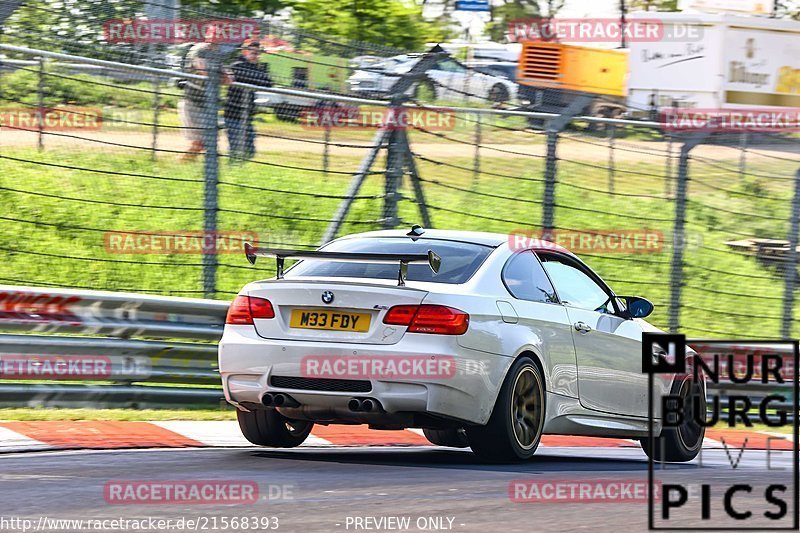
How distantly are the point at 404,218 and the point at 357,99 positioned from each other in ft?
4.18

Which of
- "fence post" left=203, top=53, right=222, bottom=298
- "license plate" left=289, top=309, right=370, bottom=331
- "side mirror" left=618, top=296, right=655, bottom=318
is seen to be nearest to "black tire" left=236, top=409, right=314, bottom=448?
"license plate" left=289, top=309, right=370, bottom=331

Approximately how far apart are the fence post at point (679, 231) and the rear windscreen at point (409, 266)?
4993 mm

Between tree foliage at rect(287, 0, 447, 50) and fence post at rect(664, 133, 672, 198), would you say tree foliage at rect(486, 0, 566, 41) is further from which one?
fence post at rect(664, 133, 672, 198)

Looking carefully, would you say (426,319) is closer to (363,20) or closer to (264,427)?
(264,427)

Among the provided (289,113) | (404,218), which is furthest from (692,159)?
(289,113)

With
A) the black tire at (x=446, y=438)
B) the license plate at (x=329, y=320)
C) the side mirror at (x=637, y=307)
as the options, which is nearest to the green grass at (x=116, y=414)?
the black tire at (x=446, y=438)

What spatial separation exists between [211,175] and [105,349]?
76.4 inches

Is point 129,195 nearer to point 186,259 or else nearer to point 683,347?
point 186,259

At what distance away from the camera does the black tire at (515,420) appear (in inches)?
317

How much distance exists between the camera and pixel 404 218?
13.0 m

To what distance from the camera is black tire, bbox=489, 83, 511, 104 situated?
13316mm

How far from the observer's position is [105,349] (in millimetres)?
10109

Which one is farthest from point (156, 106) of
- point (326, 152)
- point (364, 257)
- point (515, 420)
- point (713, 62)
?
point (713, 62)

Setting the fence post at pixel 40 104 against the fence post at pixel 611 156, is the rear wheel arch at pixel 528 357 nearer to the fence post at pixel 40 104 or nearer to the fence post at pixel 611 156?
the fence post at pixel 40 104
